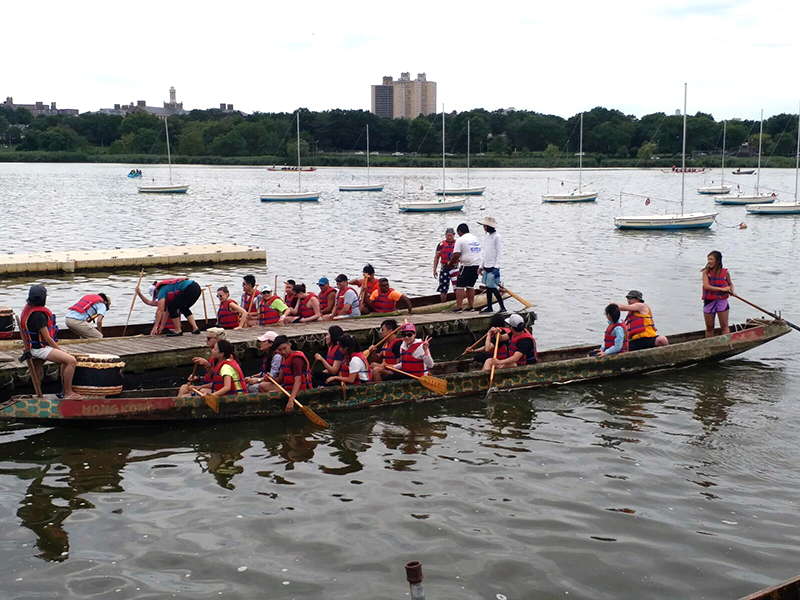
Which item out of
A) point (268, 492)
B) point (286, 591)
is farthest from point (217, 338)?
point (286, 591)

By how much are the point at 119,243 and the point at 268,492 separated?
3218cm

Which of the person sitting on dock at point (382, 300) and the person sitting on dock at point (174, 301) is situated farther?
the person sitting on dock at point (382, 300)

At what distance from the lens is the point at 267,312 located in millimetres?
18250

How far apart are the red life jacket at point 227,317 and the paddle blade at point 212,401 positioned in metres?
4.79

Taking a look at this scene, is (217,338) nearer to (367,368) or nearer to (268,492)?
(367,368)

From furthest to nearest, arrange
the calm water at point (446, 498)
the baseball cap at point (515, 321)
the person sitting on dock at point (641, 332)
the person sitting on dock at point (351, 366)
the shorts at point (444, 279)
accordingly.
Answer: the shorts at point (444, 279) < the person sitting on dock at point (641, 332) < the baseball cap at point (515, 321) < the person sitting on dock at point (351, 366) < the calm water at point (446, 498)

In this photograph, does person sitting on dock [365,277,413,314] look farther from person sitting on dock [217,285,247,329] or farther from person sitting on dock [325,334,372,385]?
person sitting on dock [325,334,372,385]

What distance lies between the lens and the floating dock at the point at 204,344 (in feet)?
48.4

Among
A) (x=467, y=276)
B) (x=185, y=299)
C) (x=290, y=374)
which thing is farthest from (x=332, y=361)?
(x=467, y=276)

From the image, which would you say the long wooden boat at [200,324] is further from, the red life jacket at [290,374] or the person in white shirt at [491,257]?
the red life jacket at [290,374]

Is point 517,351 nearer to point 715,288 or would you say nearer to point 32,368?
point 715,288

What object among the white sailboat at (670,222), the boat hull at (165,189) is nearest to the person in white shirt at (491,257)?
the white sailboat at (670,222)

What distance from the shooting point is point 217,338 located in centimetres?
1381

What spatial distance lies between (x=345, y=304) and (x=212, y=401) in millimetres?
6320
